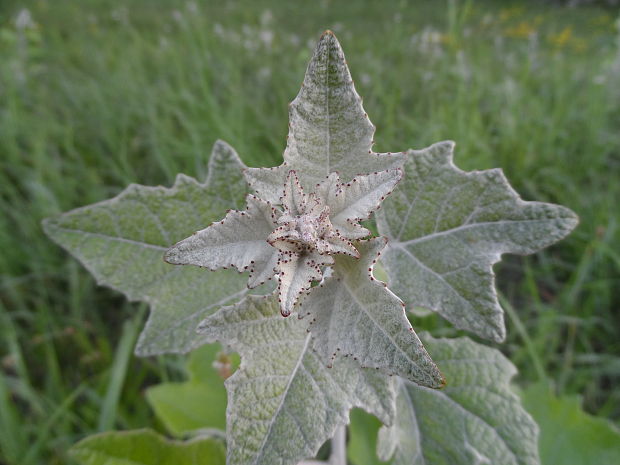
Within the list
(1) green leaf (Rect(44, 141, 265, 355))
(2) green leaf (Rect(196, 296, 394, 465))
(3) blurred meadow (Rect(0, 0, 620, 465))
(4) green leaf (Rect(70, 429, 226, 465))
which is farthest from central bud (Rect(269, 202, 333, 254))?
(3) blurred meadow (Rect(0, 0, 620, 465))

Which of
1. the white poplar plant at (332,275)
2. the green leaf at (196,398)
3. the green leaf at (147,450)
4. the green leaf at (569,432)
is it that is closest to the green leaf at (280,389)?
the white poplar plant at (332,275)

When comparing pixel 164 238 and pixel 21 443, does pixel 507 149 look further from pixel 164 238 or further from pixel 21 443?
pixel 21 443

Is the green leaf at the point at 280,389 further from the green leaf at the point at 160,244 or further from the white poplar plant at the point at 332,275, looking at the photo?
the green leaf at the point at 160,244

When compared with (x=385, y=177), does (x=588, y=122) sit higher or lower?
lower

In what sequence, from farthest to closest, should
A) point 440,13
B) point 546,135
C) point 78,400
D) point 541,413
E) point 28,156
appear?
point 440,13, point 28,156, point 546,135, point 78,400, point 541,413

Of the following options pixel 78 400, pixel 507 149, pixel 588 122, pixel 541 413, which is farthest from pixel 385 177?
pixel 588 122
